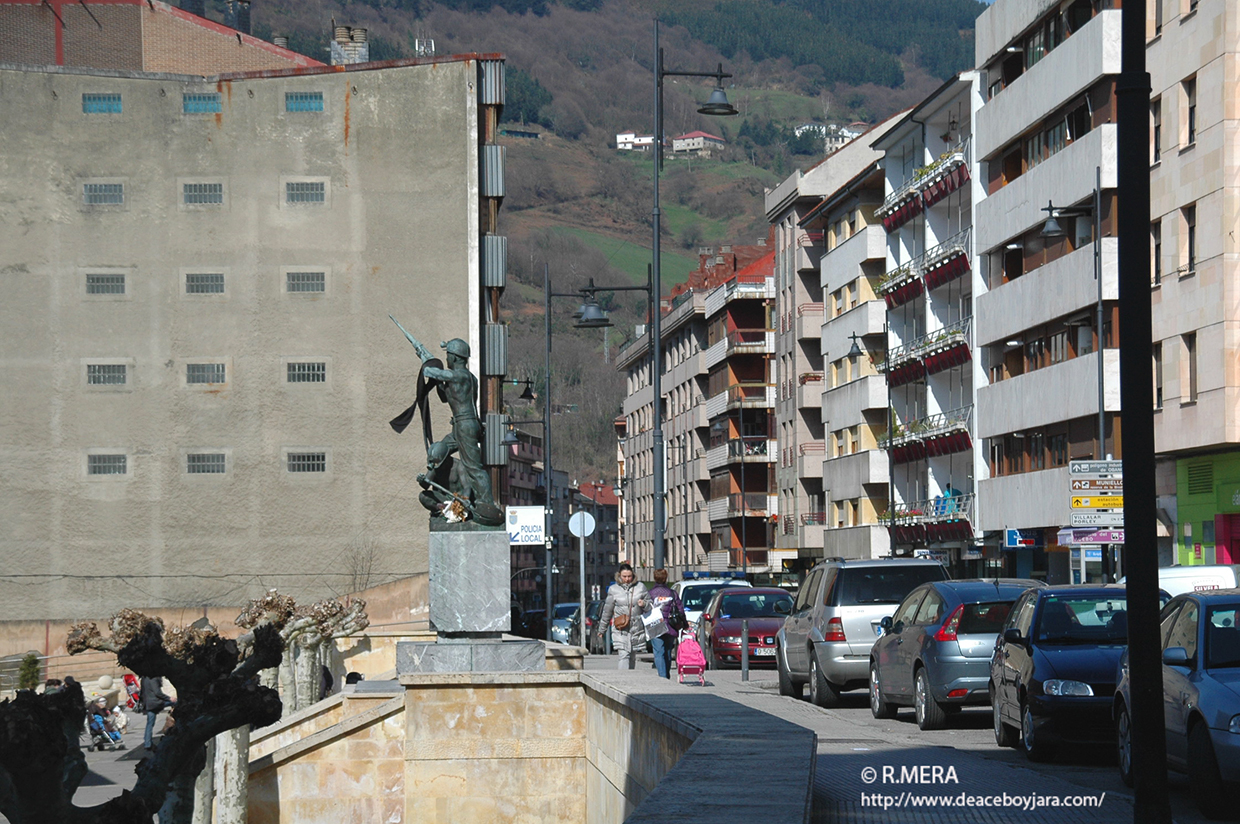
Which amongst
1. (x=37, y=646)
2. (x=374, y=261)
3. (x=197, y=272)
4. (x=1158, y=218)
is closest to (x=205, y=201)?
(x=197, y=272)

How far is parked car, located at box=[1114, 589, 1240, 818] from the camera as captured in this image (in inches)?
463

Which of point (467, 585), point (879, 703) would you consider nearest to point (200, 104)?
point (467, 585)

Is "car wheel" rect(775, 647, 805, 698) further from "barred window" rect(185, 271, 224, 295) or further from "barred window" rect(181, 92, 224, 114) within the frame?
"barred window" rect(181, 92, 224, 114)

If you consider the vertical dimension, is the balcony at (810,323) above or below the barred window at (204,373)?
above

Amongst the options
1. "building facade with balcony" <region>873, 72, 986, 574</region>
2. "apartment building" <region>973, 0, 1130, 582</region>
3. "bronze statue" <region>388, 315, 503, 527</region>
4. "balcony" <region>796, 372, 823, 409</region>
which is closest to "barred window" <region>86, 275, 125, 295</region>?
"building facade with balcony" <region>873, 72, 986, 574</region>

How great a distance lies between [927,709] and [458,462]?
298 inches

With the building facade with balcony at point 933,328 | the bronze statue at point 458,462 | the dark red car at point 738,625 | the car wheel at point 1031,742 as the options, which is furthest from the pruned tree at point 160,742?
the building facade with balcony at point 933,328

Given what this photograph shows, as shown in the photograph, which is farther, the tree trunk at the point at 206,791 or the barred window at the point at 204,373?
the barred window at the point at 204,373

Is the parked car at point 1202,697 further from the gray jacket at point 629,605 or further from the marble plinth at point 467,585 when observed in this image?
the gray jacket at point 629,605

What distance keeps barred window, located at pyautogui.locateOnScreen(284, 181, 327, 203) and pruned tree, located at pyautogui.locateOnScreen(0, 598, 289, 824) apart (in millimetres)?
49612

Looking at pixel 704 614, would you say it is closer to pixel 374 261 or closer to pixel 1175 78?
pixel 1175 78

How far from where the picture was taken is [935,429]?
6216cm

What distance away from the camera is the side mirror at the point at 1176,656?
41.4 ft

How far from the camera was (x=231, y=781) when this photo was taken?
22.8 m
